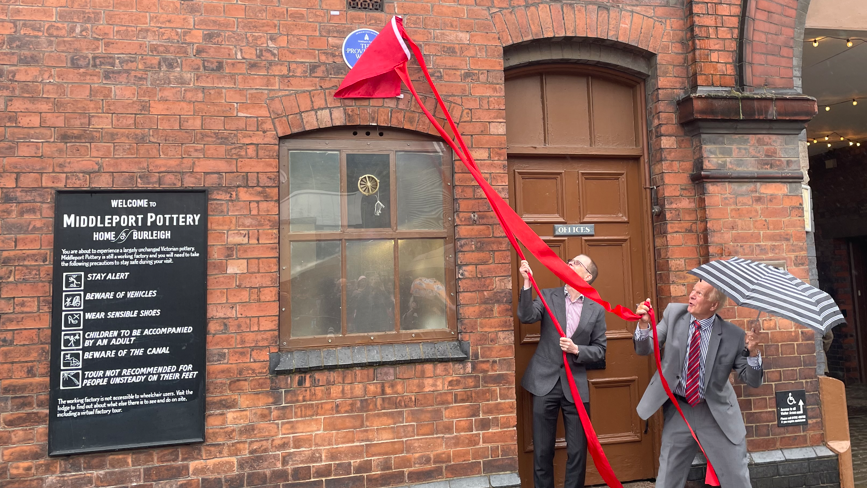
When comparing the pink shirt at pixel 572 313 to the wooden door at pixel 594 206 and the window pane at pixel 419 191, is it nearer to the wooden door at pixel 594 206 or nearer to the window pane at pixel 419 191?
the wooden door at pixel 594 206

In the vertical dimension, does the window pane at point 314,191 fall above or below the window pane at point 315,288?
above

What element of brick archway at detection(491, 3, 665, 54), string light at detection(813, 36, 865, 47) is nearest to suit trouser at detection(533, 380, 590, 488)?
brick archway at detection(491, 3, 665, 54)

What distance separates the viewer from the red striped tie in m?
3.40

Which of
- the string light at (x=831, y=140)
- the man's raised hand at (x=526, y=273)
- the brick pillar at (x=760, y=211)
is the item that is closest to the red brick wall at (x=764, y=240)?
the brick pillar at (x=760, y=211)

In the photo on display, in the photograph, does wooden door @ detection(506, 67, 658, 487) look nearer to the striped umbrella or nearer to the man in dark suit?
the man in dark suit

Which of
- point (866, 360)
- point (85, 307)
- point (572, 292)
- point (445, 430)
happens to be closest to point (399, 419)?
point (445, 430)

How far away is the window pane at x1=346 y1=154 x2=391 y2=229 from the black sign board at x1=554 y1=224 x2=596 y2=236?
143 centimetres

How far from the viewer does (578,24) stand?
4.32 metres

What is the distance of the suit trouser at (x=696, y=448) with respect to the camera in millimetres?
3354

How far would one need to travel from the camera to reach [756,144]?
4.50m

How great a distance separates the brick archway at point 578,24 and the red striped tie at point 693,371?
2.45 metres

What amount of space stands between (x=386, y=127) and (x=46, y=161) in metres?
2.25

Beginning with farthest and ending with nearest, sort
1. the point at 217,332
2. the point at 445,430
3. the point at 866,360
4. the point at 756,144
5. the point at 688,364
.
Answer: the point at 866,360
the point at 756,144
the point at 445,430
the point at 217,332
the point at 688,364

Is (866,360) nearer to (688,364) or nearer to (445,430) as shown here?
(688,364)
